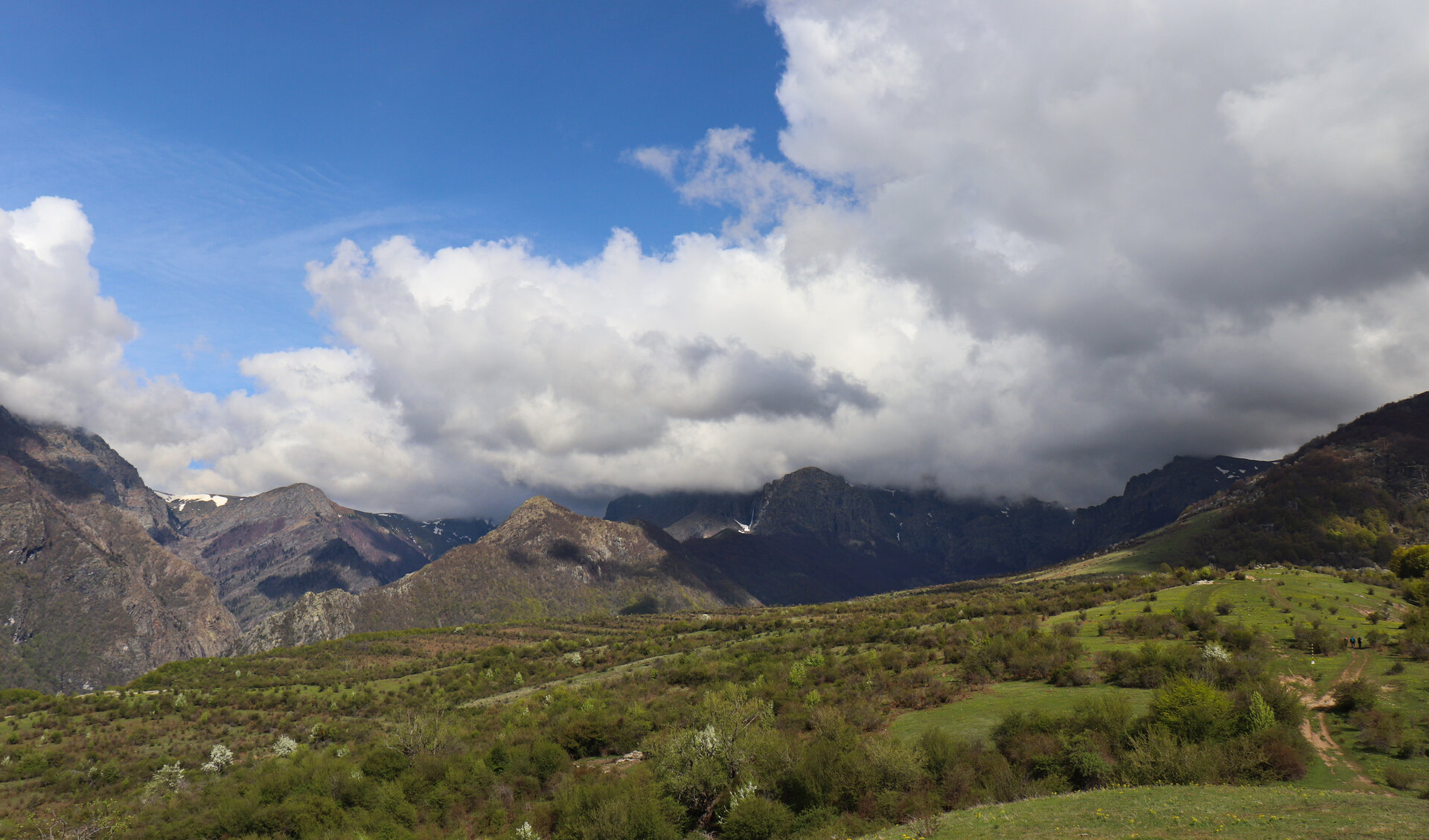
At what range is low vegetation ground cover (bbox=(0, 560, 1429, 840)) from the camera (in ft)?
111

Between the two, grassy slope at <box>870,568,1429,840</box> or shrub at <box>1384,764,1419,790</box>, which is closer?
grassy slope at <box>870,568,1429,840</box>

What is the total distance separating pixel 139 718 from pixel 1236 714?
134 m

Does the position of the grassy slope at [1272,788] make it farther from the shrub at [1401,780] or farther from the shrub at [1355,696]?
the shrub at [1355,696]

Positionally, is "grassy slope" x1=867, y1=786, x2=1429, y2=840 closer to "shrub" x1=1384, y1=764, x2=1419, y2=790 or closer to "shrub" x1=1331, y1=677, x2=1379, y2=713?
"shrub" x1=1384, y1=764, x2=1419, y2=790

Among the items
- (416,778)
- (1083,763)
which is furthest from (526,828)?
(1083,763)

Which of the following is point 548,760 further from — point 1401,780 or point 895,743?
point 1401,780

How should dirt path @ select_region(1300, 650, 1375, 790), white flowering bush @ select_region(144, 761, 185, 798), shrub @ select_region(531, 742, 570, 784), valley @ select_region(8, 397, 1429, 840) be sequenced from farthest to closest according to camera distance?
1. white flowering bush @ select_region(144, 761, 185, 798)
2. shrub @ select_region(531, 742, 570, 784)
3. valley @ select_region(8, 397, 1429, 840)
4. dirt path @ select_region(1300, 650, 1375, 790)

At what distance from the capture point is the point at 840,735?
4056 centimetres

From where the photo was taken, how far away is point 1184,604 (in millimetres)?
66125

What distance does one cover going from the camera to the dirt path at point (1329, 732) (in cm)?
3055

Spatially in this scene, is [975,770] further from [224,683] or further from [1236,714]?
[224,683]

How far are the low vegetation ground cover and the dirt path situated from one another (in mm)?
162

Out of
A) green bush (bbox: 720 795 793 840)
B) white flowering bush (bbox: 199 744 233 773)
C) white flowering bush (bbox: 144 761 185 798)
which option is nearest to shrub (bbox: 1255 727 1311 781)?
green bush (bbox: 720 795 793 840)

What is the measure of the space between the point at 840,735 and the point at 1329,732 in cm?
2631
